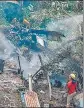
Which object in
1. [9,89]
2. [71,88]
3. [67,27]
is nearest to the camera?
[71,88]

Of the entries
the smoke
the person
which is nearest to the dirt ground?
the person

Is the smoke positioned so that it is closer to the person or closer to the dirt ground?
the person

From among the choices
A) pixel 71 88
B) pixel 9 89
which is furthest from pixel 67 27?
pixel 9 89

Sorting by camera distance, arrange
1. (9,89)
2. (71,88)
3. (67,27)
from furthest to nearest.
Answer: (67,27), (9,89), (71,88)

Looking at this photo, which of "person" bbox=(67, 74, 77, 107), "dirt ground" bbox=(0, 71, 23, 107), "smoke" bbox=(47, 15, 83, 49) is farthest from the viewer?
"smoke" bbox=(47, 15, 83, 49)

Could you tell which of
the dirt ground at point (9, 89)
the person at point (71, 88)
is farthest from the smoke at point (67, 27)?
the dirt ground at point (9, 89)

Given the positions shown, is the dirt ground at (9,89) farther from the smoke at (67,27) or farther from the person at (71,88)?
the smoke at (67,27)

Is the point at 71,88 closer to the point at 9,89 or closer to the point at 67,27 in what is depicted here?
the point at 9,89

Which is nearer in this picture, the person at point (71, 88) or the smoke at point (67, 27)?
the person at point (71, 88)

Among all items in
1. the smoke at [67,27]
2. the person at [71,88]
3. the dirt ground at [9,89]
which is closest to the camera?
the dirt ground at [9,89]

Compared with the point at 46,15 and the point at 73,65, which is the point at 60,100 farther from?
the point at 46,15

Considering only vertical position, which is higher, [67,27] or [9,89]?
[67,27]

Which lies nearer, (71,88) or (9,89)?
(71,88)

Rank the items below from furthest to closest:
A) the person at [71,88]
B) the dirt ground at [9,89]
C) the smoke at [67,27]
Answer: the smoke at [67,27]
the person at [71,88]
the dirt ground at [9,89]
